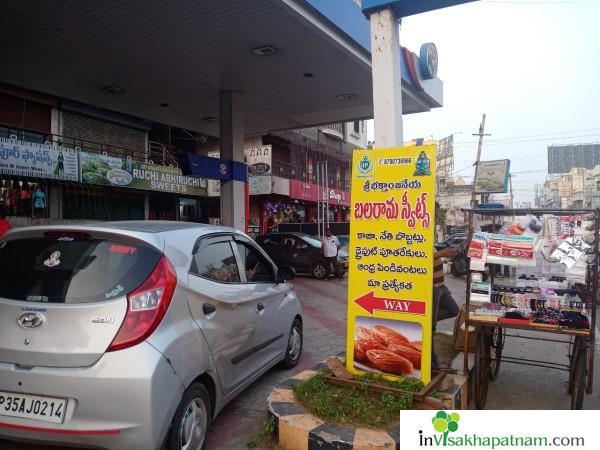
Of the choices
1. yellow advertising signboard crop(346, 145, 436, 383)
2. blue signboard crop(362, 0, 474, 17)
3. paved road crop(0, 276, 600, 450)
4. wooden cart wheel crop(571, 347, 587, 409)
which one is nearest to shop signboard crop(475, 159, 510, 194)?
paved road crop(0, 276, 600, 450)

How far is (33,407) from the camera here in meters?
2.59

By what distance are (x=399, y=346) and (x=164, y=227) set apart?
223 centimetres

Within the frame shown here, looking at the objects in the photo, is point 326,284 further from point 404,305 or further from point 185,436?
point 185,436

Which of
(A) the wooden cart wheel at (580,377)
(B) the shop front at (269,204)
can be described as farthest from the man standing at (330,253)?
(A) the wooden cart wheel at (580,377)

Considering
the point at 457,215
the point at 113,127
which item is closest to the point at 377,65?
the point at 113,127

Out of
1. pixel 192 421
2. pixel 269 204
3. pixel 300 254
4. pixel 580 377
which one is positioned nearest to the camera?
pixel 192 421

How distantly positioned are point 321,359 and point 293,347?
58 centimetres

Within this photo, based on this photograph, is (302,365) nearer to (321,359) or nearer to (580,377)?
(321,359)

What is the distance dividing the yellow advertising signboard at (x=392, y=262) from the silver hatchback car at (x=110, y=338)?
52.2 inches

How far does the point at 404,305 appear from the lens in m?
3.90

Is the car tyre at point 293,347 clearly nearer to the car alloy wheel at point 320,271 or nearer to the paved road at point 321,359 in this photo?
the paved road at point 321,359

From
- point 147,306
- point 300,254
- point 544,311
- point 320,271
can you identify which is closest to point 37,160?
point 300,254

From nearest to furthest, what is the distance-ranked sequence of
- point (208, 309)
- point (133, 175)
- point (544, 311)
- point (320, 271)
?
point (208, 309) → point (544, 311) → point (320, 271) → point (133, 175)

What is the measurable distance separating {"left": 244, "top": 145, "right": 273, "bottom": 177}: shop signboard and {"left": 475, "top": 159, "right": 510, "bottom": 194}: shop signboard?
17131 millimetres
